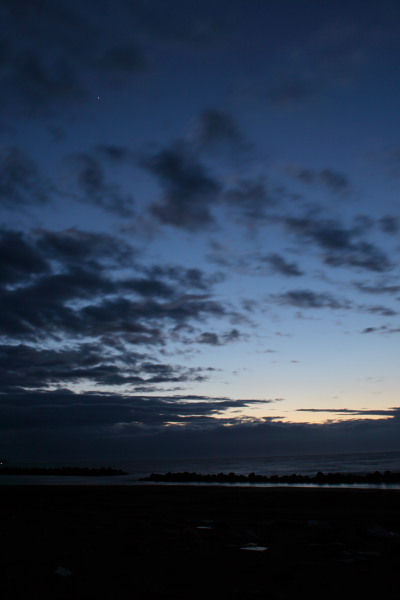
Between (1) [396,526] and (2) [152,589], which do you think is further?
(1) [396,526]

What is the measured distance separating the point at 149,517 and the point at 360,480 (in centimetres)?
2687

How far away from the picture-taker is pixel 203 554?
396 inches

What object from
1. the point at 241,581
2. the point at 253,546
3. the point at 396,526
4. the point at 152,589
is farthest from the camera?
the point at 396,526

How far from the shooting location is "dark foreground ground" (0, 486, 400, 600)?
24.2ft

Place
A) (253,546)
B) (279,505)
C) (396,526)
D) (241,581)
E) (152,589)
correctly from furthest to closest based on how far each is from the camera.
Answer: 1. (279,505)
2. (396,526)
3. (253,546)
4. (241,581)
5. (152,589)

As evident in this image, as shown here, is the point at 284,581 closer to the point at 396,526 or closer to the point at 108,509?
the point at 396,526

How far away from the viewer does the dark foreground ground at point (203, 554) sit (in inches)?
290

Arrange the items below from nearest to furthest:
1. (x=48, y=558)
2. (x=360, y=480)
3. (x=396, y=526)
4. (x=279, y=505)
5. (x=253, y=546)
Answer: (x=48, y=558)
(x=253, y=546)
(x=396, y=526)
(x=279, y=505)
(x=360, y=480)

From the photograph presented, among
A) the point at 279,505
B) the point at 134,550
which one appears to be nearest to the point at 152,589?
the point at 134,550

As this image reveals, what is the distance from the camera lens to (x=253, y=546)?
10.9 metres

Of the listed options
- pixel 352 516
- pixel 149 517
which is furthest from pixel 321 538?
pixel 149 517

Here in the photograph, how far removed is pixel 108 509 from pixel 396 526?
11.8 meters

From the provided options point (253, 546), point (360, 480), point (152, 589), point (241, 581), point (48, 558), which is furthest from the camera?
point (360, 480)

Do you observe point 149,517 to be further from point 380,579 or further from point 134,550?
point 380,579
